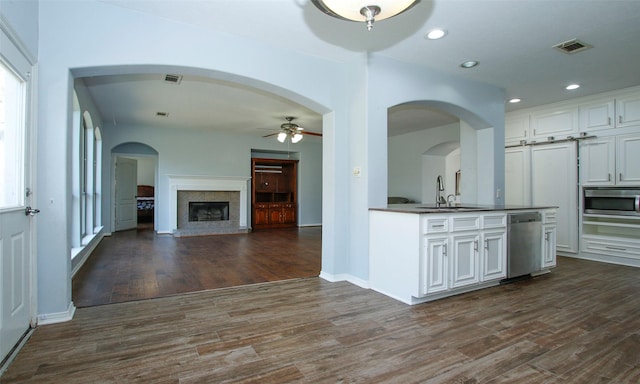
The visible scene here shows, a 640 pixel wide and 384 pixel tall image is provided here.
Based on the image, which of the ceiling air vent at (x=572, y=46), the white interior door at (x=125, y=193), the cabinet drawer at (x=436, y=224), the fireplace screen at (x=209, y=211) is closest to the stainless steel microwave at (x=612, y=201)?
the ceiling air vent at (x=572, y=46)

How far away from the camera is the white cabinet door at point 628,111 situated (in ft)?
16.1

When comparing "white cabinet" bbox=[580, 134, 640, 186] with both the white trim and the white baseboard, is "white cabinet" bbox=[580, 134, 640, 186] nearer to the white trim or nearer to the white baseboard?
the white baseboard

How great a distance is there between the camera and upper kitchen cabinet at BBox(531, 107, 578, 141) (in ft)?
18.2

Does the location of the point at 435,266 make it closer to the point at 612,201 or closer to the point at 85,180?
the point at 612,201

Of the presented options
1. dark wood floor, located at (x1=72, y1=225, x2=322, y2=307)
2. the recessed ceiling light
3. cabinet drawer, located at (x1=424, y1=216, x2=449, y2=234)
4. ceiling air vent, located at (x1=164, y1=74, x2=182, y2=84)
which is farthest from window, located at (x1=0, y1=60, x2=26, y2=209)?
the recessed ceiling light

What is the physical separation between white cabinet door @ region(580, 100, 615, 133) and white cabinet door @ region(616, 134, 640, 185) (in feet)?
1.06

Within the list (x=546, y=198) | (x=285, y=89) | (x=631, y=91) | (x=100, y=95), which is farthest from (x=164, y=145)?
(x=631, y=91)

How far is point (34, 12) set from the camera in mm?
2547

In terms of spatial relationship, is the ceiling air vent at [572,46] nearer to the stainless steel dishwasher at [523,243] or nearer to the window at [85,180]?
the stainless steel dishwasher at [523,243]

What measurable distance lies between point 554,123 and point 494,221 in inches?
132

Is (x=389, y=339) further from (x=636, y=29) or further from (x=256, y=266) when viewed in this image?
(x=636, y=29)

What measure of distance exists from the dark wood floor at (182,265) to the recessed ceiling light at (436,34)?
9.92 feet

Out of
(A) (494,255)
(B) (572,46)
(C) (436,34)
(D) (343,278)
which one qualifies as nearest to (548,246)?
(A) (494,255)

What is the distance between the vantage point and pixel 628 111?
4988 millimetres
